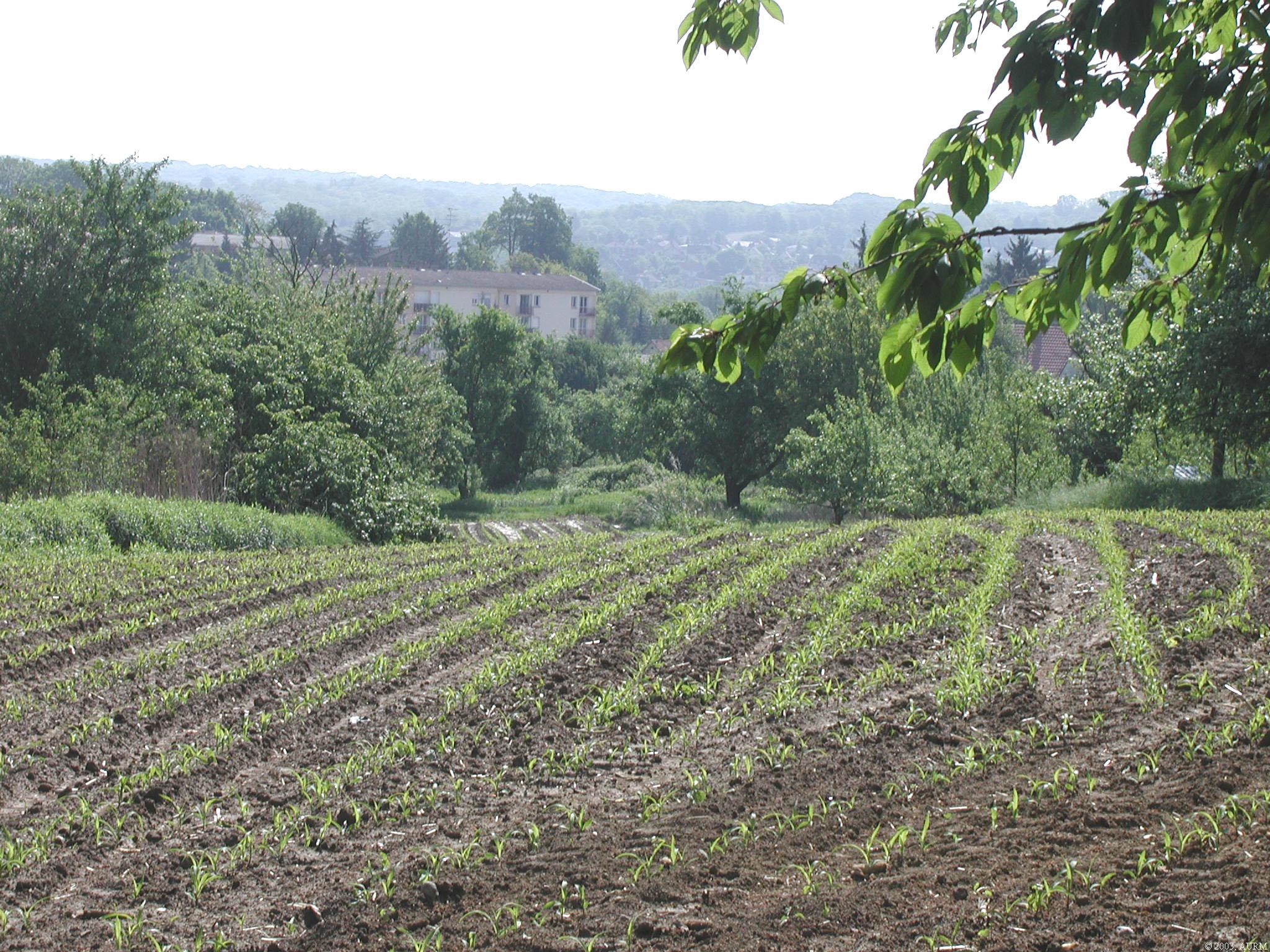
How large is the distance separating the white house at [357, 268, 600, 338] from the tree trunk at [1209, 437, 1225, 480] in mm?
97779

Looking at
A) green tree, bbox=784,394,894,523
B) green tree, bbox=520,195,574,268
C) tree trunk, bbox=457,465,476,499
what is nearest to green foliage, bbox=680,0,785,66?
green tree, bbox=784,394,894,523

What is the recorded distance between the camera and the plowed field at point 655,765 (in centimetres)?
377

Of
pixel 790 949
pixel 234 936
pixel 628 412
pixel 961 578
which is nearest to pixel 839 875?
pixel 790 949

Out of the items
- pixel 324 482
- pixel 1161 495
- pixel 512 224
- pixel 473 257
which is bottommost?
pixel 324 482

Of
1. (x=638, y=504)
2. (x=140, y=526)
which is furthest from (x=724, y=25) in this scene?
(x=638, y=504)

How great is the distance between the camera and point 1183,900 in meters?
3.54

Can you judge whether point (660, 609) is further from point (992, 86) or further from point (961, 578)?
point (992, 86)

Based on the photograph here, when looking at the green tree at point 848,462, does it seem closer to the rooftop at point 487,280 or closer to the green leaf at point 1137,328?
the green leaf at point 1137,328

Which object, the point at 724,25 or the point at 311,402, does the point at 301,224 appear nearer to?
the point at 311,402

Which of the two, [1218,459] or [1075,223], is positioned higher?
[1075,223]

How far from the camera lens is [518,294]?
398ft

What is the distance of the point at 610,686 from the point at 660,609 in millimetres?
2004

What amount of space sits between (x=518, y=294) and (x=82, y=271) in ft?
327

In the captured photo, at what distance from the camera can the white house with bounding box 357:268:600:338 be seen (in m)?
116
